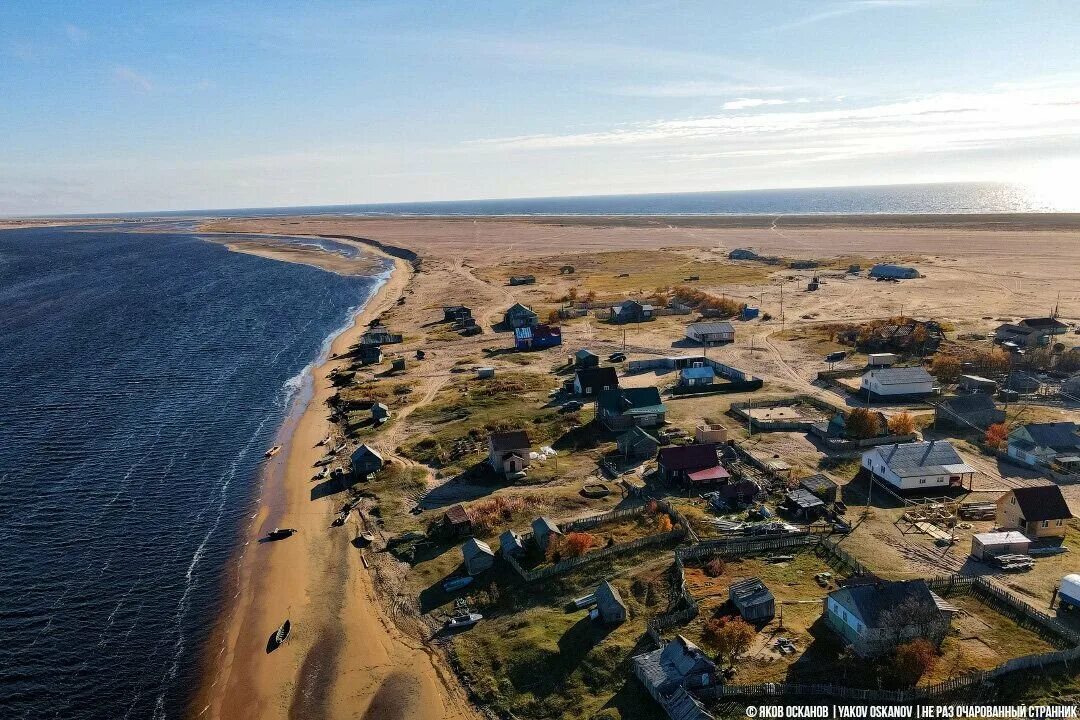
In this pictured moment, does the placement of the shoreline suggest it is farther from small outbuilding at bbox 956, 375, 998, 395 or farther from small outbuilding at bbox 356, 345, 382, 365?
small outbuilding at bbox 956, 375, 998, 395

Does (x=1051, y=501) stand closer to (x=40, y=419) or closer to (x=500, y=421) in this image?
(x=500, y=421)

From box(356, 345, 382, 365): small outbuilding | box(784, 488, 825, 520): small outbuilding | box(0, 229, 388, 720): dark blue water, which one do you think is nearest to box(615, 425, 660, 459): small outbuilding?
box(784, 488, 825, 520): small outbuilding

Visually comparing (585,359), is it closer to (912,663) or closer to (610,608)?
(610,608)

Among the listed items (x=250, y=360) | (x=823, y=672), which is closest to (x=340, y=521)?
(x=823, y=672)

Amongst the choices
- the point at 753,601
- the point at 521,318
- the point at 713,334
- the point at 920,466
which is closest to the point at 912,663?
the point at 753,601

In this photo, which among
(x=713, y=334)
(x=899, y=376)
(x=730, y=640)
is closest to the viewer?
(x=730, y=640)
